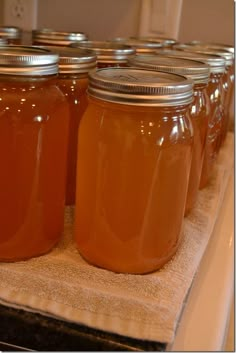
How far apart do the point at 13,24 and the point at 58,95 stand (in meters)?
0.81

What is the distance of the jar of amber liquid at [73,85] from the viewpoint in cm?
57

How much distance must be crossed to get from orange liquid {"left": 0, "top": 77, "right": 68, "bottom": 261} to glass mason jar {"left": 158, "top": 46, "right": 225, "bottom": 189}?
0.29m

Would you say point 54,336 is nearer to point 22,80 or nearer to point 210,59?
point 22,80

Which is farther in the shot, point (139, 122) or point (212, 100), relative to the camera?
point (212, 100)

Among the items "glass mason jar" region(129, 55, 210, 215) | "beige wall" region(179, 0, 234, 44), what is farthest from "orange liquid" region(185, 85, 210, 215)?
"beige wall" region(179, 0, 234, 44)

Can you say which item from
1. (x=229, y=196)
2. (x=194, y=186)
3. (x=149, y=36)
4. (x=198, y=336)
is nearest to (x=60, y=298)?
(x=198, y=336)

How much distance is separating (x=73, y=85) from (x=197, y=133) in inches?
7.0

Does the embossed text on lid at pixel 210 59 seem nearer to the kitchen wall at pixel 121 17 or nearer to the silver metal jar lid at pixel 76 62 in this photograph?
the silver metal jar lid at pixel 76 62

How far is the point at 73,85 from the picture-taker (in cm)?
59

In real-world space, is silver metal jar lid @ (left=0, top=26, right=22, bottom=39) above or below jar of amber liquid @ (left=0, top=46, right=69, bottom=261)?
above

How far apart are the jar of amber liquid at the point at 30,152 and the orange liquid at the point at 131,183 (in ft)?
0.09

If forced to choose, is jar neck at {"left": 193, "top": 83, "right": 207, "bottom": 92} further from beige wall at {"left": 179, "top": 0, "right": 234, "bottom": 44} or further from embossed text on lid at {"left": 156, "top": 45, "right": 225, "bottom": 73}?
beige wall at {"left": 179, "top": 0, "right": 234, "bottom": 44}

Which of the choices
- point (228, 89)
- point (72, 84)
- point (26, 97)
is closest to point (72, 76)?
point (72, 84)

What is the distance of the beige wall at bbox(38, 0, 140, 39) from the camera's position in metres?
1.20
